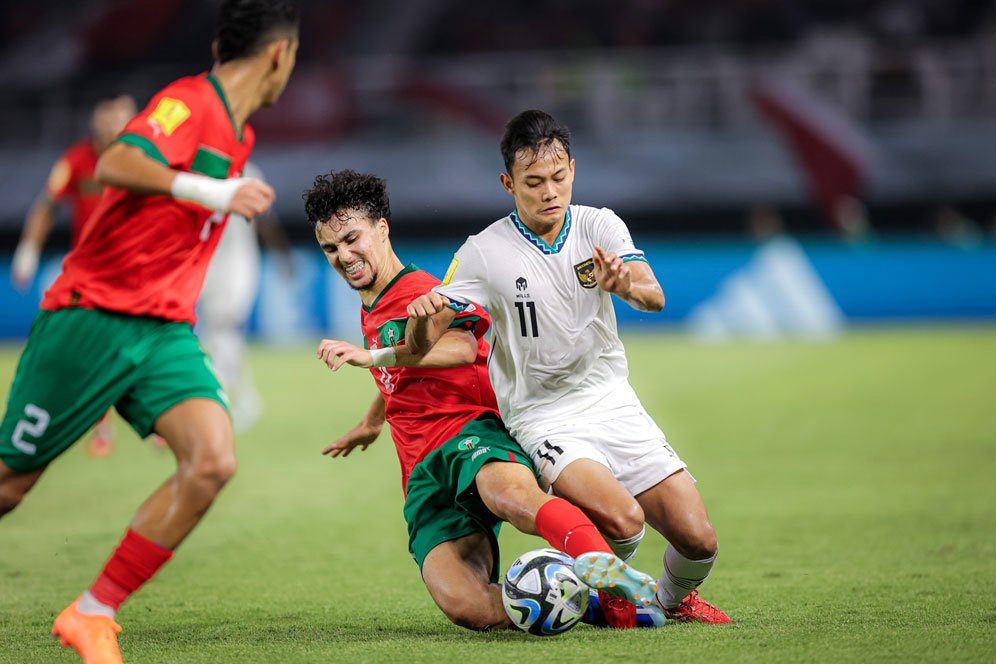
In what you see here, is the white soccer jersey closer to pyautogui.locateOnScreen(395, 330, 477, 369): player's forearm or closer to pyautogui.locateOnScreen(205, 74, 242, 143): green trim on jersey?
pyautogui.locateOnScreen(395, 330, 477, 369): player's forearm

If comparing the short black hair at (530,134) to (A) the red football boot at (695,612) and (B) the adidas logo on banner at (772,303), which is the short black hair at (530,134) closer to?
(A) the red football boot at (695,612)

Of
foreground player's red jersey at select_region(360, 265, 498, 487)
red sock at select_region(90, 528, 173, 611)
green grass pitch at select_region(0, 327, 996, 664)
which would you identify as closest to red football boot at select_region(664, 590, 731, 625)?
green grass pitch at select_region(0, 327, 996, 664)

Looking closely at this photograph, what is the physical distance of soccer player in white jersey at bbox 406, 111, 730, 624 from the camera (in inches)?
197

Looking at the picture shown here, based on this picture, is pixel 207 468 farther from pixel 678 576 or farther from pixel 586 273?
pixel 678 576

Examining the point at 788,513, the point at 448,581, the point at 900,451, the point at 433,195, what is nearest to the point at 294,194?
the point at 433,195

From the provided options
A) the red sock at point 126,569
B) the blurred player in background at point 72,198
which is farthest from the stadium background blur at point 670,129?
the red sock at point 126,569

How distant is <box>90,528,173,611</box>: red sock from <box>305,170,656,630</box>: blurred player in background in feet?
3.06

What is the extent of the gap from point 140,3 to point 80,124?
3796 mm

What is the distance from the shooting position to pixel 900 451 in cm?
1023

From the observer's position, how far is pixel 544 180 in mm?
5070

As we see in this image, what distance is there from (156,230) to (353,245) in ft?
3.00

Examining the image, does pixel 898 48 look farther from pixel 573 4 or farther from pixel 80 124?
pixel 80 124

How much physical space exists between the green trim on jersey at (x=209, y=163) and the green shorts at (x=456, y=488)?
1391 mm

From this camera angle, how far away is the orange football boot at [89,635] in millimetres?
4312
